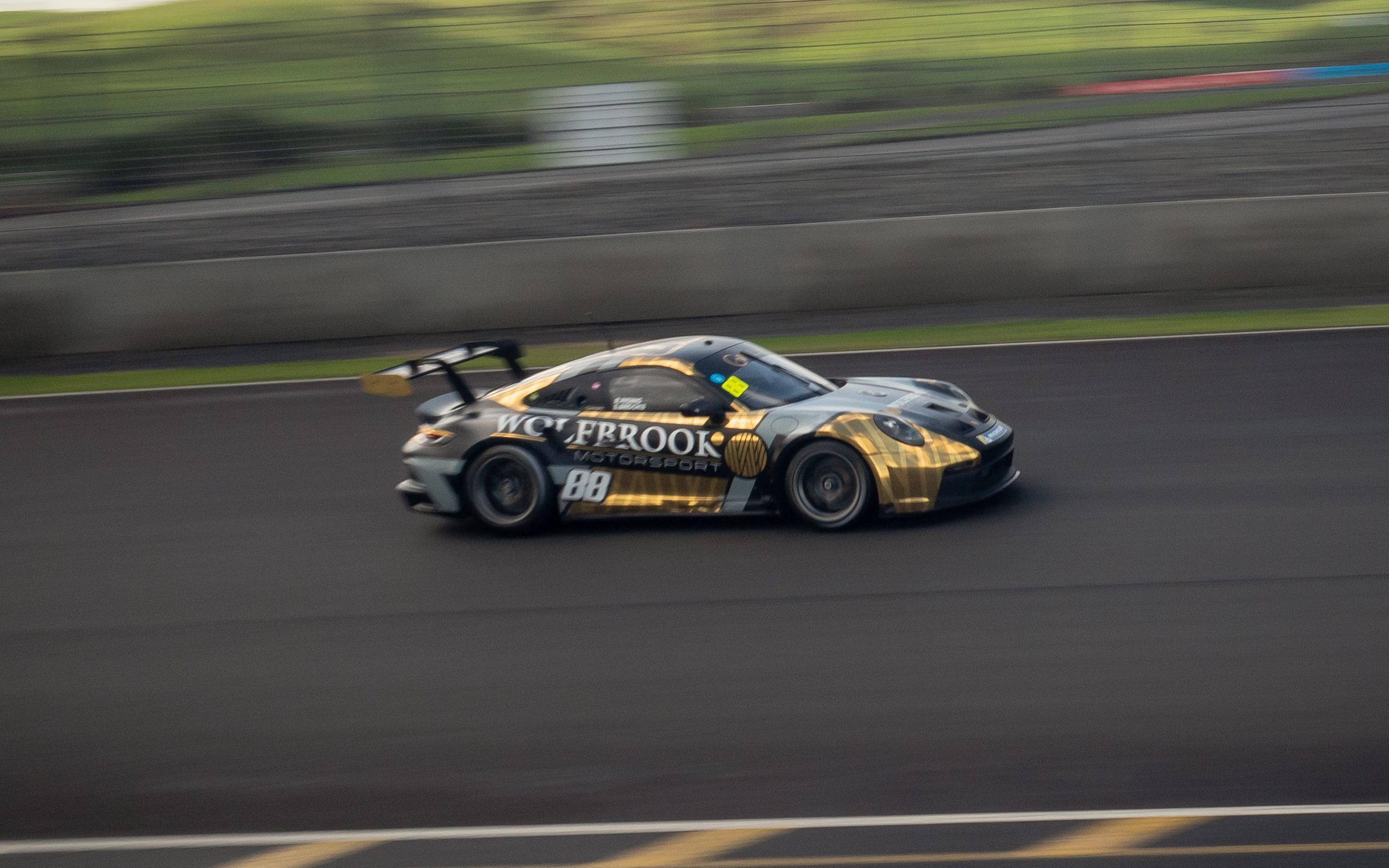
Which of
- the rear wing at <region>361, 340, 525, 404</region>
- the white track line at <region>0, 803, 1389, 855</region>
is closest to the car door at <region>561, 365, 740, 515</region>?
the rear wing at <region>361, 340, 525, 404</region>

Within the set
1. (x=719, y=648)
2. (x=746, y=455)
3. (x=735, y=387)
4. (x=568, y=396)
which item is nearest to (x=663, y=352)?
(x=735, y=387)

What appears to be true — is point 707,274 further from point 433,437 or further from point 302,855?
point 302,855

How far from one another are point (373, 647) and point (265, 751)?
3.84 feet

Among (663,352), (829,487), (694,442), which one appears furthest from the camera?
(663,352)

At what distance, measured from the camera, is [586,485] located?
29.3 ft

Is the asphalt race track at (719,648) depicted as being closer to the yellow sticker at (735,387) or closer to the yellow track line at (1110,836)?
the yellow track line at (1110,836)

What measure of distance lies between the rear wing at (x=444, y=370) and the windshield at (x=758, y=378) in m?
1.66

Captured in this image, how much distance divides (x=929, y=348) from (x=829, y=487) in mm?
5719

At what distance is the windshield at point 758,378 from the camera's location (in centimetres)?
877

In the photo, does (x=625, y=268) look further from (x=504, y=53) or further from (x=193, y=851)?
(x=193, y=851)

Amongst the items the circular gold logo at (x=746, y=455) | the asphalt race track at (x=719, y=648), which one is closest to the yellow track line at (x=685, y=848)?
the asphalt race track at (x=719, y=648)

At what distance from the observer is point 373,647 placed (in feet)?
24.0

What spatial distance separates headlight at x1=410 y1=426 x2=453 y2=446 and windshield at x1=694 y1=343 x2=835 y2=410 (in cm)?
175

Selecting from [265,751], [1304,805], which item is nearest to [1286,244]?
[1304,805]
